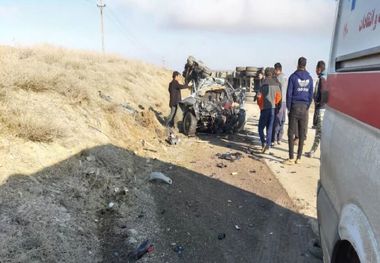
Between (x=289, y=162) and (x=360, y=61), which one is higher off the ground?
(x=360, y=61)

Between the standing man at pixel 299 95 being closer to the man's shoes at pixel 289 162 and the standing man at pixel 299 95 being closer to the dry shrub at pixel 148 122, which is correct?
the man's shoes at pixel 289 162

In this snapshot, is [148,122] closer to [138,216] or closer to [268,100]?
[268,100]

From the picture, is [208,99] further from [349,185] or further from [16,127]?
[349,185]

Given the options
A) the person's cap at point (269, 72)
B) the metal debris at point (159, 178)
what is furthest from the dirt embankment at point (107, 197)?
the person's cap at point (269, 72)

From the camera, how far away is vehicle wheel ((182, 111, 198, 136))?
486 inches

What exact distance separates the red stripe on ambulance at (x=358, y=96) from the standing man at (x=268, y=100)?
673cm

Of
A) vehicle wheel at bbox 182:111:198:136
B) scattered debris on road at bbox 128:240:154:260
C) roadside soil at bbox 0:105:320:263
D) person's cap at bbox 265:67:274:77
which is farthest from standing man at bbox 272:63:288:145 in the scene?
scattered debris on road at bbox 128:240:154:260

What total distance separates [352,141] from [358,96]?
25 cm

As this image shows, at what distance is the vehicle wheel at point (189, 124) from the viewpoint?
12352mm

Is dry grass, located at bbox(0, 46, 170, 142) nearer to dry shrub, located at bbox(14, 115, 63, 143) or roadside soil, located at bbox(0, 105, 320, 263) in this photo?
dry shrub, located at bbox(14, 115, 63, 143)

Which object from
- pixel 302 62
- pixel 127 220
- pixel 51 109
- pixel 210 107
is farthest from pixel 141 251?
pixel 210 107

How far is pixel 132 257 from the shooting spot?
4.66 meters

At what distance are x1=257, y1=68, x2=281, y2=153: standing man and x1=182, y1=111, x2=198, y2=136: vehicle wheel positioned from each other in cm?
260

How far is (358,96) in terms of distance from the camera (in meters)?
2.42
